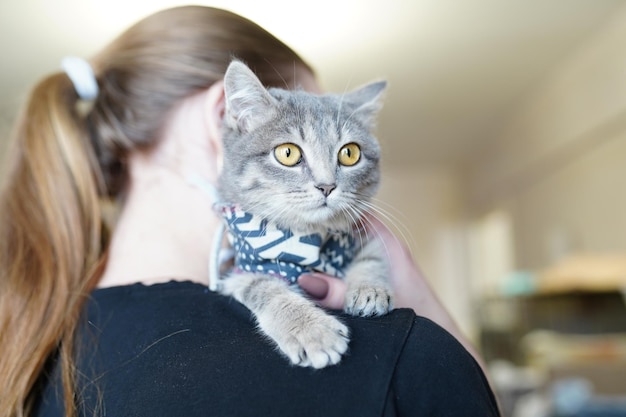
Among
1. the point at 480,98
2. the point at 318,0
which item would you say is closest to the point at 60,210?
the point at 318,0

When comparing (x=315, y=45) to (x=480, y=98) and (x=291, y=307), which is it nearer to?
(x=291, y=307)

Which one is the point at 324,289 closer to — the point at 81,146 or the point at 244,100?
the point at 244,100

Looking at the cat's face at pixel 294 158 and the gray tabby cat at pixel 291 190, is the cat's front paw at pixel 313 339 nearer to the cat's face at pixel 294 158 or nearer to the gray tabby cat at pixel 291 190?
the gray tabby cat at pixel 291 190

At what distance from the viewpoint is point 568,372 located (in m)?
3.20

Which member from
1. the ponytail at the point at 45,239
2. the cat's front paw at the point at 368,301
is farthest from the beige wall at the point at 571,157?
the ponytail at the point at 45,239

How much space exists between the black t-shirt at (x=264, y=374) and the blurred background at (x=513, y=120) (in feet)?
1.22

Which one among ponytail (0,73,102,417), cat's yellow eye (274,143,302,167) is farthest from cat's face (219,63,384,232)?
ponytail (0,73,102,417)

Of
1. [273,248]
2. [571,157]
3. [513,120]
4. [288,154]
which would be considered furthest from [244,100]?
[513,120]

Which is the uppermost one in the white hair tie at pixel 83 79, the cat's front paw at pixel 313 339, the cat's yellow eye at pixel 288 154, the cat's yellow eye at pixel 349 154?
the cat's yellow eye at pixel 349 154

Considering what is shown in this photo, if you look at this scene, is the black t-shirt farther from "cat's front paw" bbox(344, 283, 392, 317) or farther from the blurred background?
the blurred background

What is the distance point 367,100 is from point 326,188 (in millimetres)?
259

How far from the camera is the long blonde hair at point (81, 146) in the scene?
940mm

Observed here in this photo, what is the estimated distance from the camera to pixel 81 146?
112cm

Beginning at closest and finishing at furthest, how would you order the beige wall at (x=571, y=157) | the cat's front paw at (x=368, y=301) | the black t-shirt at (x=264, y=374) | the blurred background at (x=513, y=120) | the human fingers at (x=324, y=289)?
the black t-shirt at (x=264, y=374)
the cat's front paw at (x=368, y=301)
the human fingers at (x=324, y=289)
the blurred background at (x=513, y=120)
the beige wall at (x=571, y=157)
